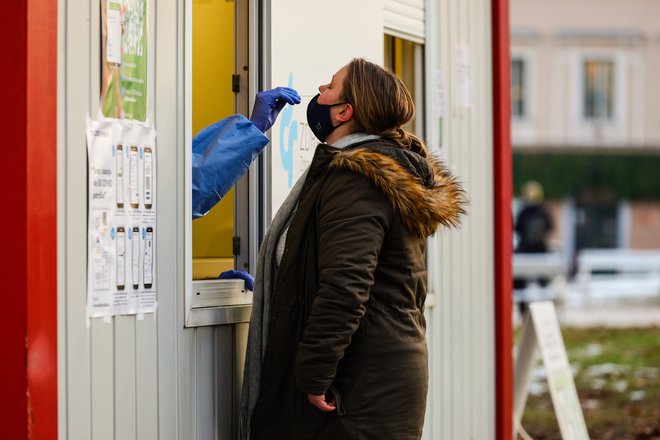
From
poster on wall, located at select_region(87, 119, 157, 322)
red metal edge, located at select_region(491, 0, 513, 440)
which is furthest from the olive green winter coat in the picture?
red metal edge, located at select_region(491, 0, 513, 440)

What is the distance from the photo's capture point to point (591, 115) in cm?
3828

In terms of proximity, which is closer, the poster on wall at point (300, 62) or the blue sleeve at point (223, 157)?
the blue sleeve at point (223, 157)

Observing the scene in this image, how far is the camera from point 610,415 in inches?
414

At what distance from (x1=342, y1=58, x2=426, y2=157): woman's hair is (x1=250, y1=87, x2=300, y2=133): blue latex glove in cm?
38

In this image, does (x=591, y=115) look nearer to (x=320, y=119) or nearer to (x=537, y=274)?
(x=537, y=274)

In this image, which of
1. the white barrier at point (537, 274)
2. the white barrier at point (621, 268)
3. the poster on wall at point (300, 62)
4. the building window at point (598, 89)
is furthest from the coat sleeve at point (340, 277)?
the building window at point (598, 89)

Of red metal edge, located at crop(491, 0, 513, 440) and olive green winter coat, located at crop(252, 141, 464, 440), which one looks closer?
olive green winter coat, located at crop(252, 141, 464, 440)

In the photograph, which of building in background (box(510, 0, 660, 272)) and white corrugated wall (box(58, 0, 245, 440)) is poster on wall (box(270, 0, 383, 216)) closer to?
white corrugated wall (box(58, 0, 245, 440))

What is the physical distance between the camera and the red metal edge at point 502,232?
251 inches

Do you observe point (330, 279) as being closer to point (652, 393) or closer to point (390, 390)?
point (390, 390)

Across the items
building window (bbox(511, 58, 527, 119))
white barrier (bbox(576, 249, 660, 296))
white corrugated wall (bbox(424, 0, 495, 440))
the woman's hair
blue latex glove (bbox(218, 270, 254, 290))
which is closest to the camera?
the woman's hair

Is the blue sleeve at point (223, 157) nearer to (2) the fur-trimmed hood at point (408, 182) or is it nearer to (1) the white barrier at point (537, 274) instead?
(2) the fur-trimmed hood at point (408, 182)

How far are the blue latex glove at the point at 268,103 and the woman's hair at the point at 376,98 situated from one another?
1.26 ft

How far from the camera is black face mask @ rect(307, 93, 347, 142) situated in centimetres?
375
